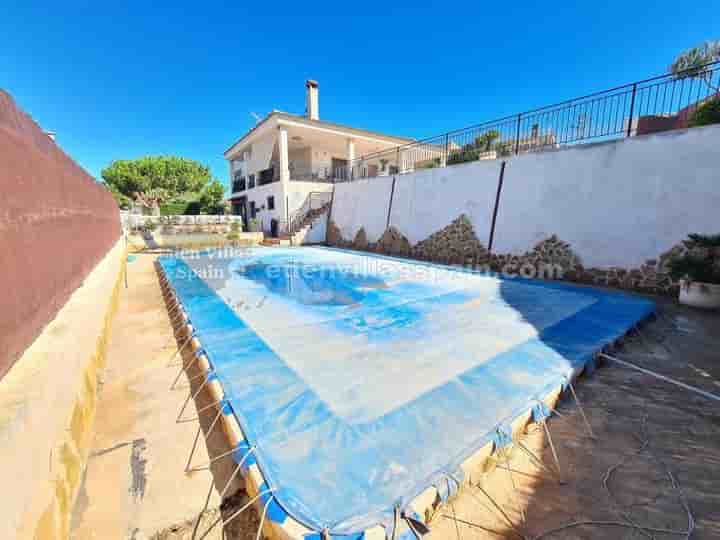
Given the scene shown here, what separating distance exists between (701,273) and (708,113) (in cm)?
407

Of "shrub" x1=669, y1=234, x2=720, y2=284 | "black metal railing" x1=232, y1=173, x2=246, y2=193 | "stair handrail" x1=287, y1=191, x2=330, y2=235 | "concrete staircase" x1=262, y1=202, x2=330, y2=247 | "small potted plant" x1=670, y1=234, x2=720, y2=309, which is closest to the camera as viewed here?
"small potted plant" x1=670, y1=234, x2=720, y2=309

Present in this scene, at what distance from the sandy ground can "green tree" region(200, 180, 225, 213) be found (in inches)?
1193

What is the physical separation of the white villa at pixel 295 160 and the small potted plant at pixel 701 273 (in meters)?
12.0

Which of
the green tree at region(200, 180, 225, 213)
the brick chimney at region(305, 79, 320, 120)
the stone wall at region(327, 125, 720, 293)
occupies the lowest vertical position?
the stone wall at region(327, 125, 720, 293)

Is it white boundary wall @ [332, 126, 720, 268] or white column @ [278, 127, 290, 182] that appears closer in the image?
white boundary wall @ [332, 126, 720, 268]

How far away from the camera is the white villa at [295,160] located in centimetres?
1708

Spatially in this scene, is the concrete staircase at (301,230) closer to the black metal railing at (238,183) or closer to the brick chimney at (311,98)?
the brick chimney at (311,98)

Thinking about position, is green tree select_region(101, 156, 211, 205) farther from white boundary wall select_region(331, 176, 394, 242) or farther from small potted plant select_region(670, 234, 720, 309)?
small potted plant select_region(670, 234, 720, 309)

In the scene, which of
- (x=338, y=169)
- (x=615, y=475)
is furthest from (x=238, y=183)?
(x=615, y=475)

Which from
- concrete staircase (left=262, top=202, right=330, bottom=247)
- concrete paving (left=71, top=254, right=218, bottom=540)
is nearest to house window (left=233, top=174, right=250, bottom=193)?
concrete staircase (left=262, top=202, right=330, bottom=247)

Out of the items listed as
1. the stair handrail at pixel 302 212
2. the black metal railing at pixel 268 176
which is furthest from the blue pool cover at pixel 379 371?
the black metal railing at pixel 268 176

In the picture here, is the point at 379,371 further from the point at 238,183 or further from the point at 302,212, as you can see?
the point at 238,183

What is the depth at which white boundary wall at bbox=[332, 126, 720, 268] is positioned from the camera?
607cm

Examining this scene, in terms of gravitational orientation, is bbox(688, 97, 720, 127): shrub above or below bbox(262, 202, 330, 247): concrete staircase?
above
